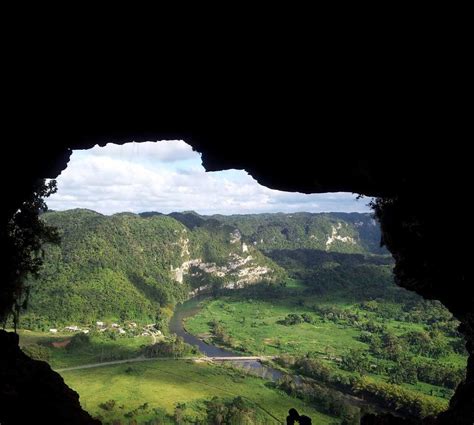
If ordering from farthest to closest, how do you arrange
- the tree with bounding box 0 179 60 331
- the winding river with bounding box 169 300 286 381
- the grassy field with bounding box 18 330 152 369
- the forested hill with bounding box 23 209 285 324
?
the forested hill with bounding box 23 209 285 324 → the winding river with bounding box 169 300 286 381 → the grassy field with bounding box 18 330 152 369 → the tree with bounding box 0 179 60 331

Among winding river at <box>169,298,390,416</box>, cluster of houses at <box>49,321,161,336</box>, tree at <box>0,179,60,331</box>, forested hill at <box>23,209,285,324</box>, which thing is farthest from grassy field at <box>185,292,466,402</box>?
tree at <box>0,179,60,331</box>

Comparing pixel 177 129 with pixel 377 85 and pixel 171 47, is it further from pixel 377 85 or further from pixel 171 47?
pixel 377 85

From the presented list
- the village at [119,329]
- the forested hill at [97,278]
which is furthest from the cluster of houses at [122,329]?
the forested hill at [97,278]

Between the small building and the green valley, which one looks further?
the small building

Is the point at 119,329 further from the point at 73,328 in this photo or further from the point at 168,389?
the point at 168,389

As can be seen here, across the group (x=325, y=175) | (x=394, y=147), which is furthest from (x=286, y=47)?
(x=325, y=175)

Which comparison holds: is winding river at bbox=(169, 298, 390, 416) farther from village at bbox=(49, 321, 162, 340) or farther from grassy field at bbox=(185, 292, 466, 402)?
village at bbox=(49, 321, 162, 340)

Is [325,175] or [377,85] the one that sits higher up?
[377,85]
